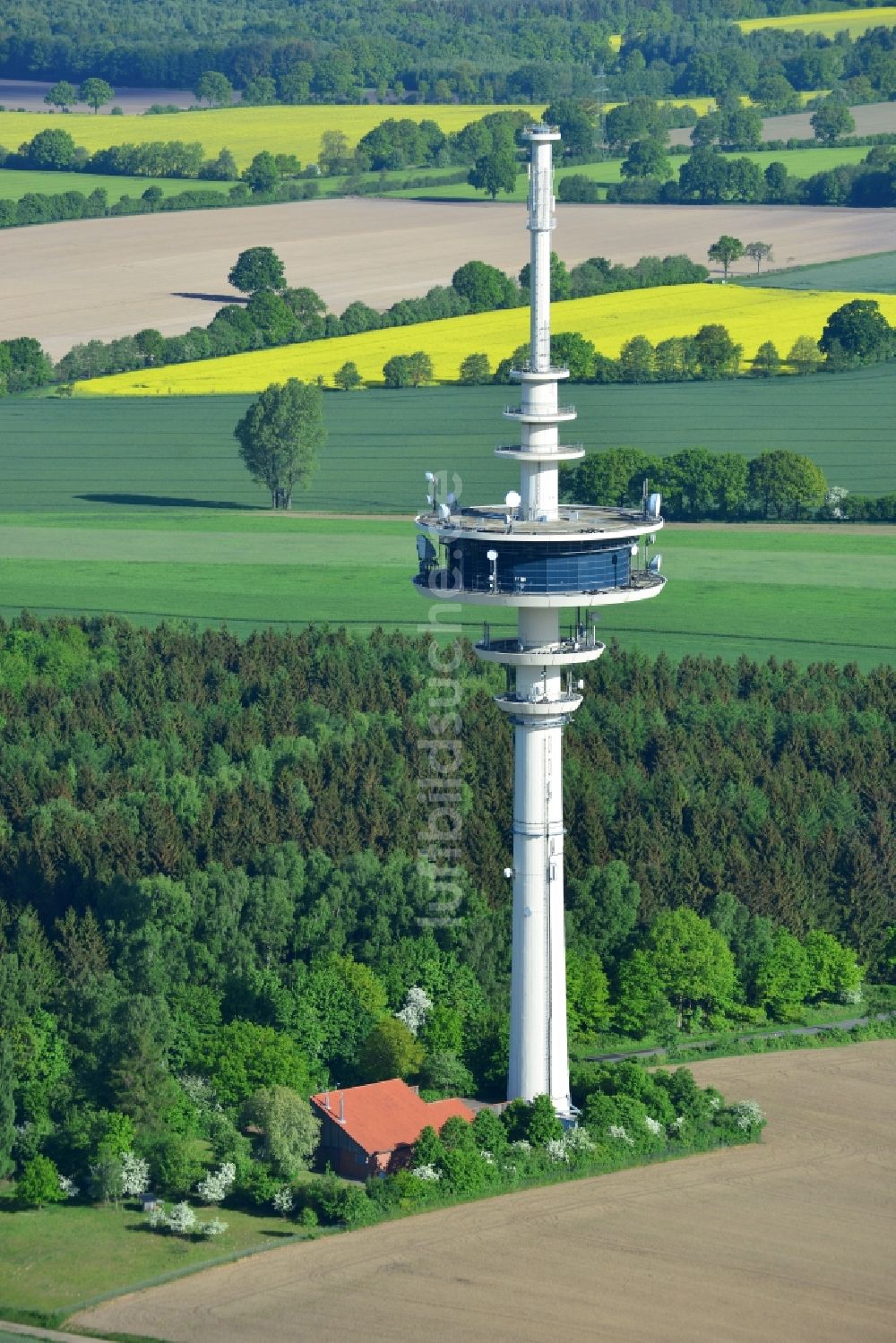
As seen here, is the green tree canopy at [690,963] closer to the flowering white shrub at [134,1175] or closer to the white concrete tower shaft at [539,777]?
the white concrete tower shaft at [539,777]

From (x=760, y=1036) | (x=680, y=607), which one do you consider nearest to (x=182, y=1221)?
(x=760, y=1036)

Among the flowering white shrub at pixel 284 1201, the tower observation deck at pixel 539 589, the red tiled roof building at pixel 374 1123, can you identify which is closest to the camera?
the flowering white shrub at pixel 284 1201

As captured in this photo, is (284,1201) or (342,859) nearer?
(284,1201)

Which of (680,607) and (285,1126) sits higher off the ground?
(680,607)

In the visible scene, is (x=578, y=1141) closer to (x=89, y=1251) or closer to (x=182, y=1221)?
(x=182, y=1221)

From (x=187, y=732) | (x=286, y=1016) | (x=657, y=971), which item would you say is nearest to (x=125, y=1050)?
(x=286, y=1016)

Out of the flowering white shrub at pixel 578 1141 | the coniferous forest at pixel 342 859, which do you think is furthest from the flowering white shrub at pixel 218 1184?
the flowering white shrub at pixel 578 1141
